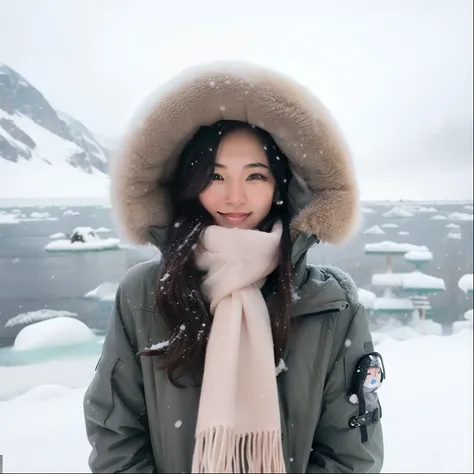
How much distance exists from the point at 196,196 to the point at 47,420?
1.10 m

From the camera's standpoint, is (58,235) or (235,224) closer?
(235,224)

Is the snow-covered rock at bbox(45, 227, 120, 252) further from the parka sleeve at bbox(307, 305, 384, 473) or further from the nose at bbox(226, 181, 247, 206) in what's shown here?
the parka sleeve at bbox(307, 305, 384, 473)

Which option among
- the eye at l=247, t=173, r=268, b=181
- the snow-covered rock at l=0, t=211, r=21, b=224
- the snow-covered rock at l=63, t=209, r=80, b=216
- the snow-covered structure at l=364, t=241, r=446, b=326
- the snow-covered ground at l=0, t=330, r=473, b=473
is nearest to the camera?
the eye at l=247, t=173, r=268, b=181

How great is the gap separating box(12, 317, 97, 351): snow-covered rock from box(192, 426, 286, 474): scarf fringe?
3.12 ft

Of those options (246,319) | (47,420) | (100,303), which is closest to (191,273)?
(246,319)

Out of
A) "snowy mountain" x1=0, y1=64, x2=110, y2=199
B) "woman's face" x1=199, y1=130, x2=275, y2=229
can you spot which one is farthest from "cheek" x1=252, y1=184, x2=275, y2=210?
"snowy mountain" x1=0, y1=64, x2=110, y2=199

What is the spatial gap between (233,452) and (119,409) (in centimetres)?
18

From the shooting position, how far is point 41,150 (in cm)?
130

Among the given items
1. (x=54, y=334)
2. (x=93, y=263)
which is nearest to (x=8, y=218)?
(x=54, y=334)

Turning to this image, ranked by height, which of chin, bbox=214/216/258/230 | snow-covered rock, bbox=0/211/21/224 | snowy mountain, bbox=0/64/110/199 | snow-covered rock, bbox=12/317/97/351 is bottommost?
snow-covered rock, bbox=12/317/97/351

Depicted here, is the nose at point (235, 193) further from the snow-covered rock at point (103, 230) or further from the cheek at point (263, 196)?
the snow-covered rock at point (103, 230)

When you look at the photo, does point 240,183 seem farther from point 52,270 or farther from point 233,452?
point 52,270

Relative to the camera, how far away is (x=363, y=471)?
632 mm

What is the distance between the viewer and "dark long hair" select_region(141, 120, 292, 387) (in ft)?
2.11
